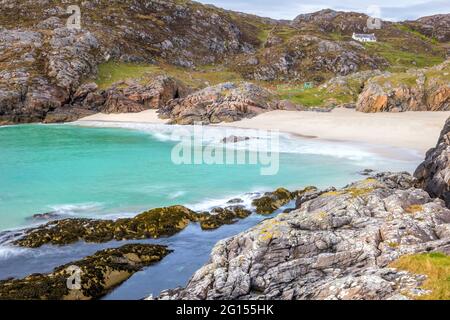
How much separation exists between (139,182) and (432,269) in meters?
23.7

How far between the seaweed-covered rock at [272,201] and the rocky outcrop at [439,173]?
729cm

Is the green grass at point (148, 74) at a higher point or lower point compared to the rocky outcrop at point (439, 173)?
higher

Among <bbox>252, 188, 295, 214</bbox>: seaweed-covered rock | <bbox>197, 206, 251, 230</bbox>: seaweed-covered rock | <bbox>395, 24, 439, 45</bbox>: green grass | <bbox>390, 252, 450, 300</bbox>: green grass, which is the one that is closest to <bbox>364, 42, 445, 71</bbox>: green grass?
<bbox>395, 24, 439, 45</bbox>: green grass

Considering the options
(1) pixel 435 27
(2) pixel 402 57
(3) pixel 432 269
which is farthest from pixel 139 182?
(1) pixel 435 27

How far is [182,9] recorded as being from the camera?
12300 cm

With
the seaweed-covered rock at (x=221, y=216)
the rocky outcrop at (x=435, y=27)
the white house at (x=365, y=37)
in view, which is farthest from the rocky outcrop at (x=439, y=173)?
the rocky outcrop at (x=435, y=27)

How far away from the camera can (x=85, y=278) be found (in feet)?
47.8

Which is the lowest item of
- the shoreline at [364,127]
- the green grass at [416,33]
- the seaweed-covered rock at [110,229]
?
the seaweed-covered rock at [110,229]

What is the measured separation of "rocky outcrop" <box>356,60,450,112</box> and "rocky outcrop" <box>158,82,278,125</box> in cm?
1448

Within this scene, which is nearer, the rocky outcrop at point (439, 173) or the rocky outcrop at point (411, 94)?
the rocky outcrop at point (439, 173)

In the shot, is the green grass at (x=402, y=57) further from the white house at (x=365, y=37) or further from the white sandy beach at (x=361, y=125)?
the white sandy beach at (x=361, y=125)

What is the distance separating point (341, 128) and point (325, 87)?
87.3ft

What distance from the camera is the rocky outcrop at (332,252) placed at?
960cm

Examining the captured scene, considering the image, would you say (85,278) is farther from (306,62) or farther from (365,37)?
(365,37)
